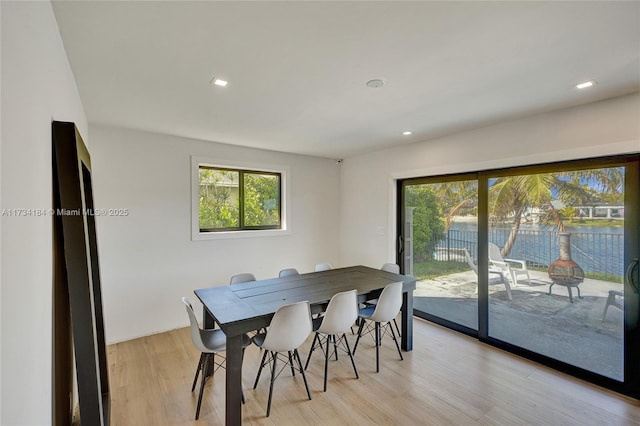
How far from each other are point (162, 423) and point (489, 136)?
4.03m

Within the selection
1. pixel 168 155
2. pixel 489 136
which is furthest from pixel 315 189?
pixel 489 136

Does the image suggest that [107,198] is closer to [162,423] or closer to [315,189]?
[162,423]

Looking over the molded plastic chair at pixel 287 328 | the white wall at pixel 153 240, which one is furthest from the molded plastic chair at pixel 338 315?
the white wall at pixel 153 240

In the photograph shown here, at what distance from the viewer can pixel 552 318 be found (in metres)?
2.88

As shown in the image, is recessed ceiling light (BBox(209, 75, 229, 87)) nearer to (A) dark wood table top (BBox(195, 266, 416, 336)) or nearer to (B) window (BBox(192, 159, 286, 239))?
(A) dark wood table top (BBox(195, 266, 416, 336))

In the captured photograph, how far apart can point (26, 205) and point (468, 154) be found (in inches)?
148

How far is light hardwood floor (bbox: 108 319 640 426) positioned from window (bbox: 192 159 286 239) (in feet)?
5.41

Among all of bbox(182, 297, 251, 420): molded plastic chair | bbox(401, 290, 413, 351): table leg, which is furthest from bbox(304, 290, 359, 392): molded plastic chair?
bbox(401, 290, 413, 351): table leg

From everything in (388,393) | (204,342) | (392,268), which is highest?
(392,268)

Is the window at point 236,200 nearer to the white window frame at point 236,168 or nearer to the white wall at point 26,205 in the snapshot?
the white window frame at point 236,168

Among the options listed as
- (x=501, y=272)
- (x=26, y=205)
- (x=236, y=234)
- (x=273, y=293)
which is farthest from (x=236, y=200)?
(x=501, y=272)

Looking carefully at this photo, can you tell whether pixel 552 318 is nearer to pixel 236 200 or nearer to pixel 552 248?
pixel 552 248

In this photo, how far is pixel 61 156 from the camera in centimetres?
139

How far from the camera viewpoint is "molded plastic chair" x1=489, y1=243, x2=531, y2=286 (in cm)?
310
